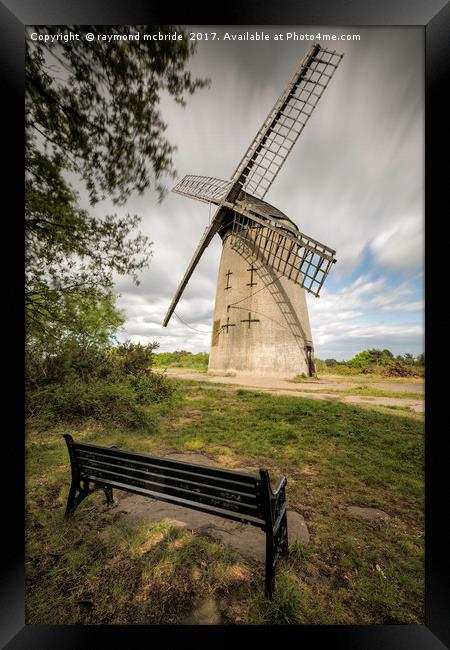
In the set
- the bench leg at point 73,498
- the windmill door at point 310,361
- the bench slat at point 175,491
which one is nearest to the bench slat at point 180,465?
the bench slat at point 175,491

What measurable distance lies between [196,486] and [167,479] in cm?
28

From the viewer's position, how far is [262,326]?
1197 cm

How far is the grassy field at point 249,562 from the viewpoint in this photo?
1736 mm

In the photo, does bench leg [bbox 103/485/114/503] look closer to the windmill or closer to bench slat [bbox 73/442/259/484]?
bench slat [bbox 73/442/259/484]

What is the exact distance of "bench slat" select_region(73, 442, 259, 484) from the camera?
1.82 metres

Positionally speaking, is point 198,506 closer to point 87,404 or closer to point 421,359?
point 421,359

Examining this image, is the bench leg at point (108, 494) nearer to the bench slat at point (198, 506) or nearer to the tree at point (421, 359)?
the bench slat at point (198, 506)

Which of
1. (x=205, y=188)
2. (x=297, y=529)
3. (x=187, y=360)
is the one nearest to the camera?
(x=297, y=529)

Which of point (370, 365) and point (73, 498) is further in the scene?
point (370, 365)

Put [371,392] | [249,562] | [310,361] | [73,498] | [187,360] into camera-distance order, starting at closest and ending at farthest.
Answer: [249,562] < [73,498] < [371,392] < [310,361] < [187,360]
